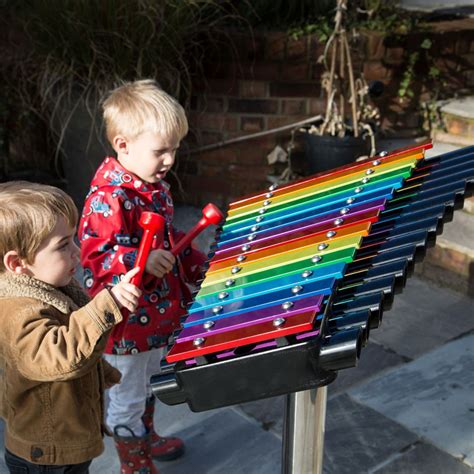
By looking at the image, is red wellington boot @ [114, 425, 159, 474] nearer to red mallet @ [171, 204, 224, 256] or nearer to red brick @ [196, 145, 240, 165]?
red mallet @ [171, 204, 224, 256]

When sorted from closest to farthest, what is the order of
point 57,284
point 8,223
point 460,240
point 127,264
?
1. point 8,223
2. point 57,284
3. point 127,264
4. point 460,240

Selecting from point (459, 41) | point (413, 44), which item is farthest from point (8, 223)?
point (459, 41)

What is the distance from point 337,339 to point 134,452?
1190 millimetres

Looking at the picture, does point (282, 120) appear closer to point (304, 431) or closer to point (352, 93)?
point (352, 93)

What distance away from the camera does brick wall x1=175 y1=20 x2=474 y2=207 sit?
432 cm

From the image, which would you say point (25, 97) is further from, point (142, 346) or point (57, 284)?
point (57, 284)

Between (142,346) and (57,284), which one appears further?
(142,346)

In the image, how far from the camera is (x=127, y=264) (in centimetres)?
214

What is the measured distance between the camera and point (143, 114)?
7.36 feet

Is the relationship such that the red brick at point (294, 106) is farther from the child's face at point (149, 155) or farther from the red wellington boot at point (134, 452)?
the red wellington boot at point (134, 452)

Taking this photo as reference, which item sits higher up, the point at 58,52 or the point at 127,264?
the point at 58,52

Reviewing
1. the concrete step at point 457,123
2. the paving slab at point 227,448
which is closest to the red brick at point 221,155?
the concrete step at point 457,123

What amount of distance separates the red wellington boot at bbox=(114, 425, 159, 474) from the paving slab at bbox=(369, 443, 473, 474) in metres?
0.73

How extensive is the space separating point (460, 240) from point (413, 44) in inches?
55.8
